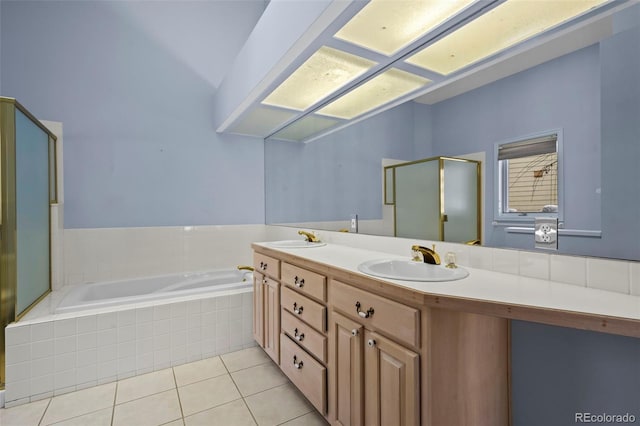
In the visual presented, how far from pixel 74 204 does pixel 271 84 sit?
2.04 metres

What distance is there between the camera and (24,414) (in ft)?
5.52

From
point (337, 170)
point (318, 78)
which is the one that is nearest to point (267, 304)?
point (337, 170)

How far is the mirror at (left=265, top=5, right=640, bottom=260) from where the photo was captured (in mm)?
953

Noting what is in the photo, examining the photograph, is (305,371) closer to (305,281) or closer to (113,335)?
(305,281)

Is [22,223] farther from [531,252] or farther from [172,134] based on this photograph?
[531,252]

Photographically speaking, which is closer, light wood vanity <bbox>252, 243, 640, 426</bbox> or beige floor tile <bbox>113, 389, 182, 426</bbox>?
light wood vanity <bbox>252, 243, 640, 426</bbox>

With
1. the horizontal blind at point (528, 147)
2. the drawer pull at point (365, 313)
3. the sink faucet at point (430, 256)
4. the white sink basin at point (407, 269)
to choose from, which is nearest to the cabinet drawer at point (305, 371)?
the drawer pull at point (365, 313)

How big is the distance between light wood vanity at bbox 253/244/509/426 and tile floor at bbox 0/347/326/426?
272 mm

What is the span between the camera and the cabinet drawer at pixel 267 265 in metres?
1.96

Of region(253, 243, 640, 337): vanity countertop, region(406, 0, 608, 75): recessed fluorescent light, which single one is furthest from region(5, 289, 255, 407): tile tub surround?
region(406, 0, 608, 75): recessed fluorescent light

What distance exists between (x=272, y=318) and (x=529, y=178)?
5.38 feet

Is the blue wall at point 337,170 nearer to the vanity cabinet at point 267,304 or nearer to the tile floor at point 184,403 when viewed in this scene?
the vanity cabinet at point 267,304

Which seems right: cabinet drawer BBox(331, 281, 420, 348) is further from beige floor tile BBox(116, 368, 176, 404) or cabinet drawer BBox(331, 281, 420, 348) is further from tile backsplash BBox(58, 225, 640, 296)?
beige floor tile BBox(116, 368, 176, 404)

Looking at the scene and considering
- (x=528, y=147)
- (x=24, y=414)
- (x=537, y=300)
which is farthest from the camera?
(x=24, y=414)
